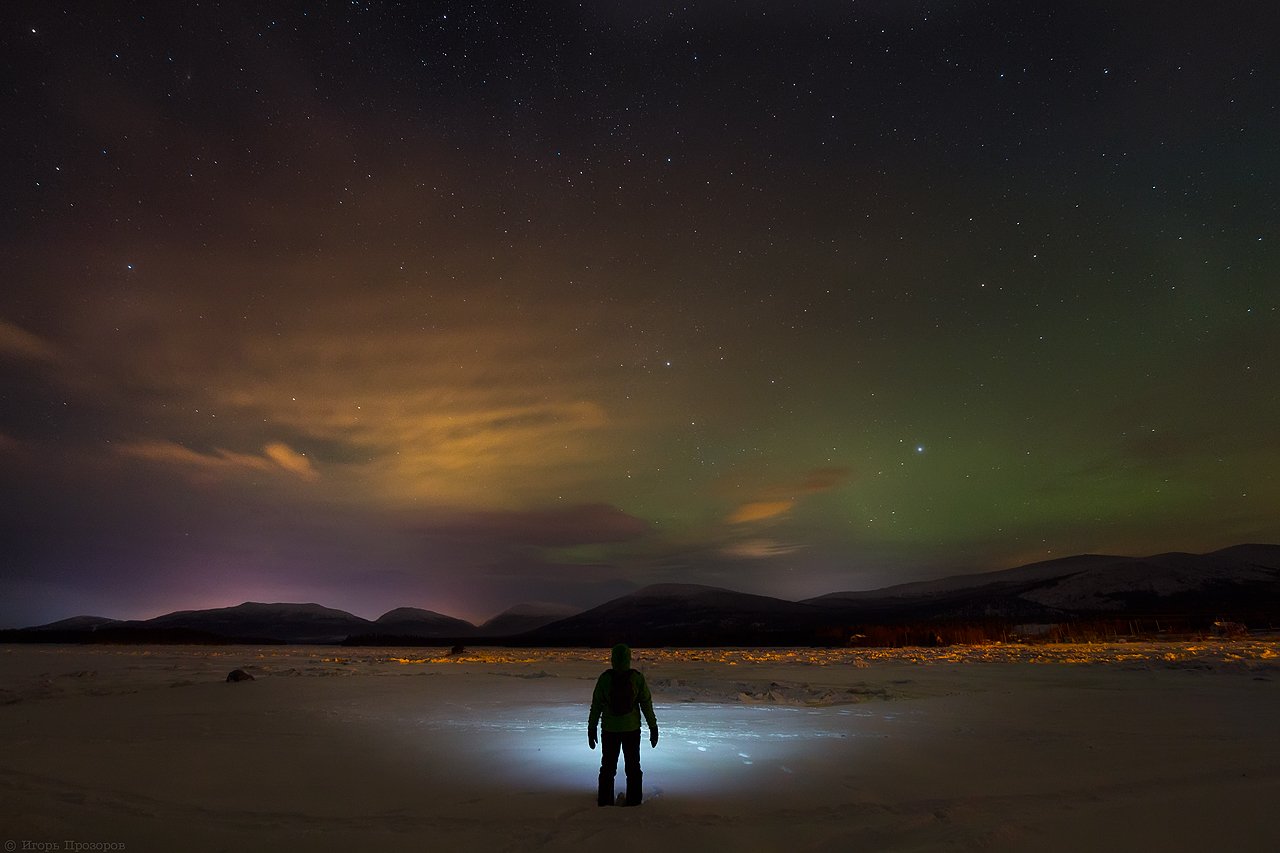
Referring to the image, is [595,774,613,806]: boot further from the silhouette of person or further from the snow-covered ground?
the snow-covered ground

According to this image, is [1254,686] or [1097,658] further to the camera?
[1097,658]

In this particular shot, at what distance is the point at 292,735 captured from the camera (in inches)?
471

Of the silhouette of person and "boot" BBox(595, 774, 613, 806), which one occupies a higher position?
the silhouette of person

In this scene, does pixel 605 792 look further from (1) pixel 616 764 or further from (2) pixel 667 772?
(2) pixel 667 772

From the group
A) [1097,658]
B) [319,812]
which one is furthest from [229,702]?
[1097,658]

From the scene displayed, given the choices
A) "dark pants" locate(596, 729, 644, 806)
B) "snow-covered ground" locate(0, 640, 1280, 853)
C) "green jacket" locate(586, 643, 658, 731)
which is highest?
"green jacket" locate(586, 643, 658, 731)

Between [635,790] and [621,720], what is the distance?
2.37 ft

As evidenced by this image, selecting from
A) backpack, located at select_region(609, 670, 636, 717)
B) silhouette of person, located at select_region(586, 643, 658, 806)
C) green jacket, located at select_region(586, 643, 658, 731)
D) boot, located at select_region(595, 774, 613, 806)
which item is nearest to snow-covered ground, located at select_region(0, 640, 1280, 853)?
boot, located at select_region(595, 774, 613, 806)

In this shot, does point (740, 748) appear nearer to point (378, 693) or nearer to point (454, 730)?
point (454, 730)

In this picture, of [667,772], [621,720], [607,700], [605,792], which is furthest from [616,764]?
[667,772]

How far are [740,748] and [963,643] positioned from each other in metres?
49.2

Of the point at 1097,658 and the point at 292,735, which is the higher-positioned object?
the point at 292,735

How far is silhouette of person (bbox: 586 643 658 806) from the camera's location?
24.6 ft

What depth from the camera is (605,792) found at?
748 centimetres
